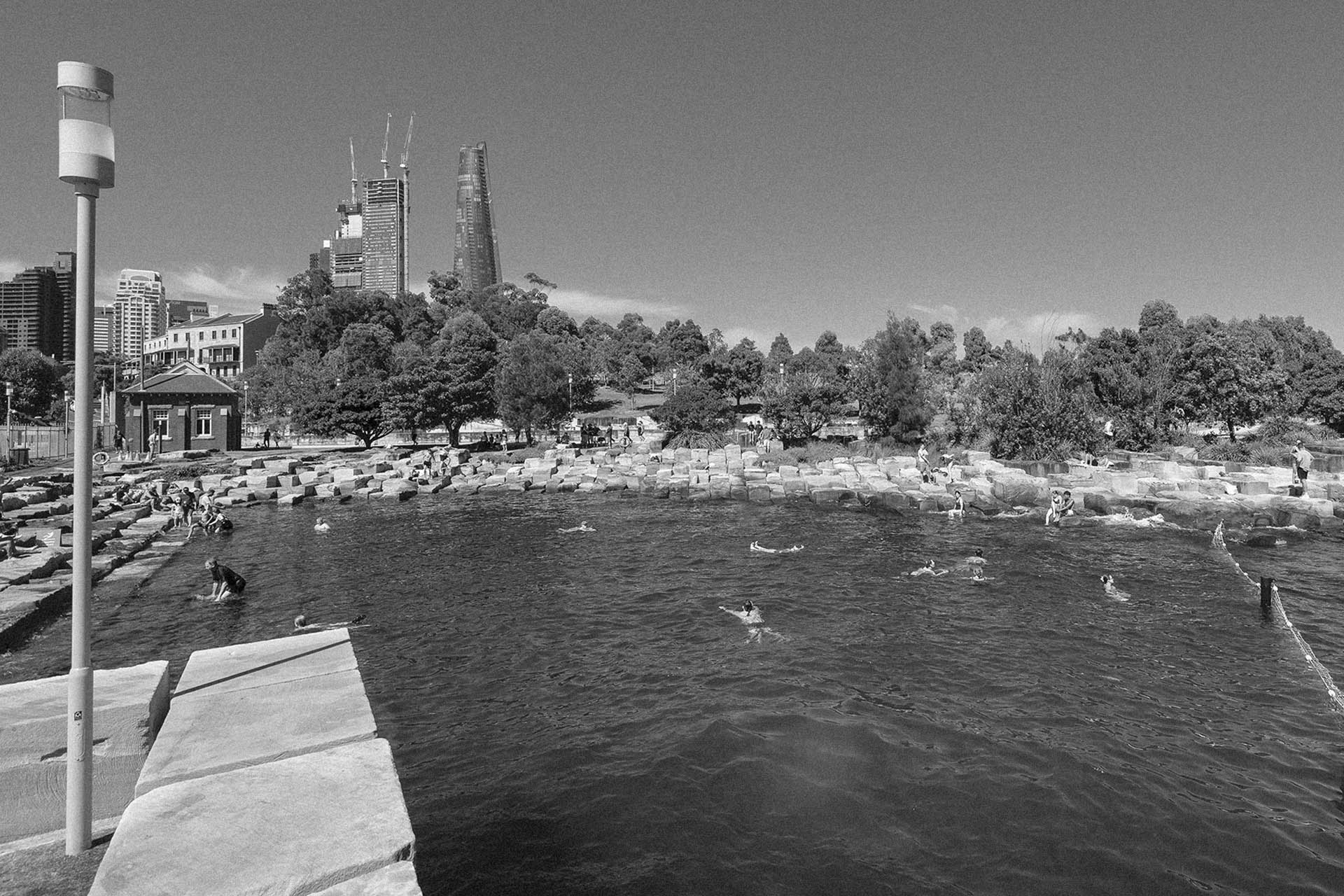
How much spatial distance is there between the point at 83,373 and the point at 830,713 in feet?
29.6

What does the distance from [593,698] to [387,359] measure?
61744 millimetres

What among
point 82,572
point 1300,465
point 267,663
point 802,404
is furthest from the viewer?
point 802,404

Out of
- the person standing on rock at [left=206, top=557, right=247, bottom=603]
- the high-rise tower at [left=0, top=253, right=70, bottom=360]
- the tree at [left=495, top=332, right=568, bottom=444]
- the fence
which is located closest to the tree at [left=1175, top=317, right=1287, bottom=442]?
the tree at [left=495, top=332, right=568, bottom=444]

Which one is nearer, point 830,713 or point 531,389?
point 830,713

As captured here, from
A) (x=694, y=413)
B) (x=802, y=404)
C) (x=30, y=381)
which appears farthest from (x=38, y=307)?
(x=802, y=404)

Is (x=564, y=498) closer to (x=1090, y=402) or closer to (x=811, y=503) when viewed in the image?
(x=811, y=503)

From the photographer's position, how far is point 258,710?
465cm

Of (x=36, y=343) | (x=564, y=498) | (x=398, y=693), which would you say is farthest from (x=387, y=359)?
(x=36, y=343)

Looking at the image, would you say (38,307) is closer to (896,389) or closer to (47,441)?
(47,441)

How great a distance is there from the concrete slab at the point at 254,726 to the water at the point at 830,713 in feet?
9.13

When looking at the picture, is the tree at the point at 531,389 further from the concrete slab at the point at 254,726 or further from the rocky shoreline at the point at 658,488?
the concrete slab at the point at 254,726

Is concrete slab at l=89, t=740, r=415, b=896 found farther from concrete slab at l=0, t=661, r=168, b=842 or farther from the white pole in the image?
Answer: concrete slab at l=0, t=661, r=168, b=842

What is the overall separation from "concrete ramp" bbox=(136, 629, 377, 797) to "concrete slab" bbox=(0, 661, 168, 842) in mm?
271

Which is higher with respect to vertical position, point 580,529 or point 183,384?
point 183,384
